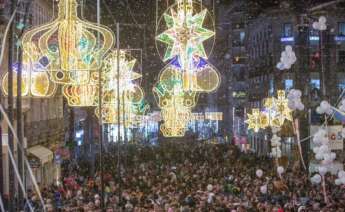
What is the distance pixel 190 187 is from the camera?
21250 millimetres

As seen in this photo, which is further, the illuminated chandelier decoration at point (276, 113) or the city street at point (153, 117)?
the illuminated chandelier decoration at point (276, 113)

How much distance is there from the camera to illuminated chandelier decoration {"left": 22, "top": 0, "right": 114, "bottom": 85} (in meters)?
11.2

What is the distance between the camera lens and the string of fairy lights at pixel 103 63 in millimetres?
11328

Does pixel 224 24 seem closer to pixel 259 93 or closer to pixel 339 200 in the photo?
pixel 259 93

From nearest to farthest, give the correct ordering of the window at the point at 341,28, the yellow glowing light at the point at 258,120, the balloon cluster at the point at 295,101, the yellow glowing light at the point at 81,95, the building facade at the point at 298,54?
the balloon cluster at the point at 295,101, the yellow glowing light at the point at 81,95, the yellow glowing light at the point at 258,120, the building facade at the point at 298,54, the window at the point at 341,28

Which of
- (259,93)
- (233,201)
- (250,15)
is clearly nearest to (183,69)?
(233,201)

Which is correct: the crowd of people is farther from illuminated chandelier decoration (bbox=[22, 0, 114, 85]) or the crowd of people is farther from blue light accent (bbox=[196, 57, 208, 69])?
illuminated chandelier decoration (bbox=[22, 0, 114, 85])

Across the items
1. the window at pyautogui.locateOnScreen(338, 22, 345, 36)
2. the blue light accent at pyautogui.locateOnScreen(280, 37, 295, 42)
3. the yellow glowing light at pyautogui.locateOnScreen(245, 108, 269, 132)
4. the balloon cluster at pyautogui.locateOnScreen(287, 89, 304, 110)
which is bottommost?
the yellow glowing light at pyautogui.locateOnScreen(245, 108, 269, 132)

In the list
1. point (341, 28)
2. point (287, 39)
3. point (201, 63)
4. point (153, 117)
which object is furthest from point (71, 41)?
point (287, 39)

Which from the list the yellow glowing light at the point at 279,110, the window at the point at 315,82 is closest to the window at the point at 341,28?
the window at the point at 315,82

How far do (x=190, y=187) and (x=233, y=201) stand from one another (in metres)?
3.68

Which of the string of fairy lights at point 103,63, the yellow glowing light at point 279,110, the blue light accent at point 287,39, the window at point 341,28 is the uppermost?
the window at point 341,28

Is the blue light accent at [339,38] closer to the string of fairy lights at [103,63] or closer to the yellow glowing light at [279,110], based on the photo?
the yellow glowing light at [279,110]

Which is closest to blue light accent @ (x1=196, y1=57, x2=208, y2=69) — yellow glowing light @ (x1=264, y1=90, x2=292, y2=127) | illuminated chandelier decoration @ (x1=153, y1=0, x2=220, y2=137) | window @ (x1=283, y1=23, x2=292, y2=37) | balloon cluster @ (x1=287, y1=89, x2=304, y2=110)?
illuminated chandelier decoration @ (x1=153, y1=0, x2=220, y2=137)
